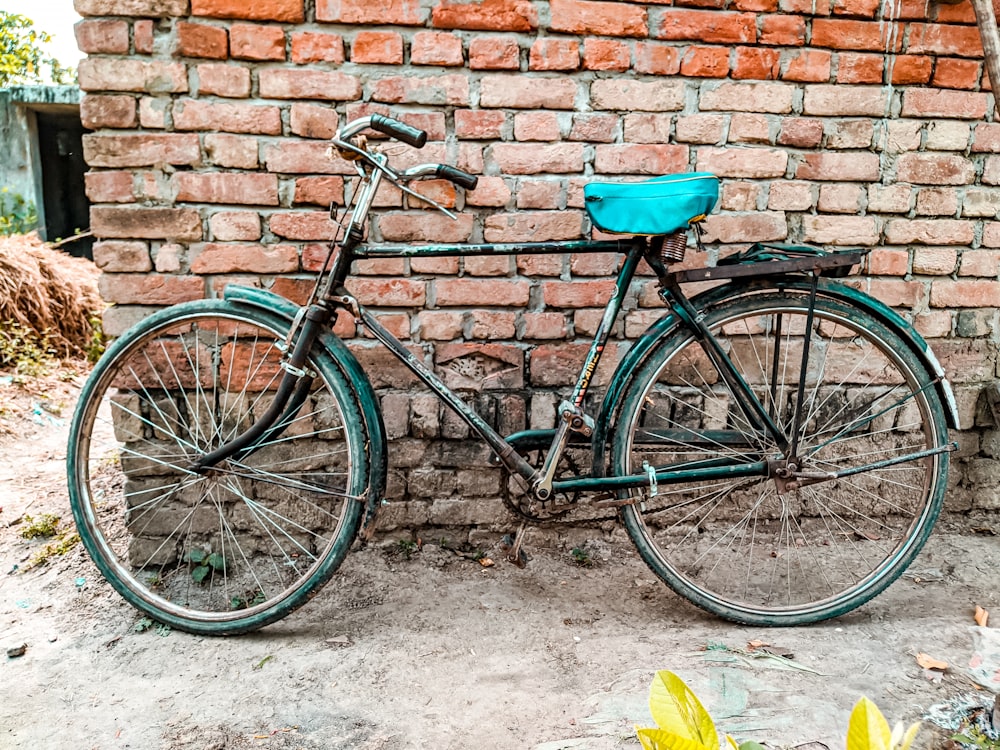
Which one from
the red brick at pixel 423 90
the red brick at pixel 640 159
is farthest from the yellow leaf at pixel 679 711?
the red brick at pixel 423 90

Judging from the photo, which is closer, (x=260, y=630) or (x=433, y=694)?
(x=433, y=694)

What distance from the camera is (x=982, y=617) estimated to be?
226 cm

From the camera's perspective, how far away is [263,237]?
243 cm

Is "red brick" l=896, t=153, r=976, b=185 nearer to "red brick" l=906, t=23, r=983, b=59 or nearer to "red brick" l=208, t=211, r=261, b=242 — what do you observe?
"red brick" l=906, t=23, r=983, b=59

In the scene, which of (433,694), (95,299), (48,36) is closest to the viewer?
(433,694)

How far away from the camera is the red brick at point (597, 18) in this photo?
2365 millimetres

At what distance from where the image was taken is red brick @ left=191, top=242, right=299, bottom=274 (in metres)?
2.41

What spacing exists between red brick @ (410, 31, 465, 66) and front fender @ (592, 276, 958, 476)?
1127 mm

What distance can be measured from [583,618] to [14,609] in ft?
6.21

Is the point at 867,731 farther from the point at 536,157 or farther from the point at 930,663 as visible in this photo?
the point at 536,157

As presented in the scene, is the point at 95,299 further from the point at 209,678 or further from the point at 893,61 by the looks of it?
the point at 893,61

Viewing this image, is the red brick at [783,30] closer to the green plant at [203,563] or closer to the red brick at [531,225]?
the red brick at [531,225]

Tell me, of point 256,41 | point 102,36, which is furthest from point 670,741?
point 102,36

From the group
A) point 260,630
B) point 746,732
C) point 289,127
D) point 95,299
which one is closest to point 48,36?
point 95,299
